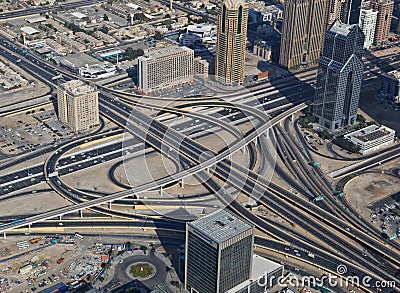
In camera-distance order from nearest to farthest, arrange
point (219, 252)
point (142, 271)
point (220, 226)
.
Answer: point (219, 252), point (220, 226), point (142, 271)

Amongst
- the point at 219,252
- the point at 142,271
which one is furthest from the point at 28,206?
the point at 219,252

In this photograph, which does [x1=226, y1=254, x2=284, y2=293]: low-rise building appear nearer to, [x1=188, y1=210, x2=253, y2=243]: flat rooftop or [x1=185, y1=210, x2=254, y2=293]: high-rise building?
[x1=185, y1=210, x2=254, y2=293]: high-rise building

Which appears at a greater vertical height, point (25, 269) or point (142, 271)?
point (25, 269)

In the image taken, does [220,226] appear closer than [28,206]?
Yes

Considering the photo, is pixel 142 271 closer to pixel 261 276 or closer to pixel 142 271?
pixel 142 271

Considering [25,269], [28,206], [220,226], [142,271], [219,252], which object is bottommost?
[142,271]

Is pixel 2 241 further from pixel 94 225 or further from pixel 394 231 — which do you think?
pixel 394 231

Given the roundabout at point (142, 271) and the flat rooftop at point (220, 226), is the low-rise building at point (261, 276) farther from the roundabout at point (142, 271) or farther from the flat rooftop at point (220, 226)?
the roundabout at point (142, 271)
